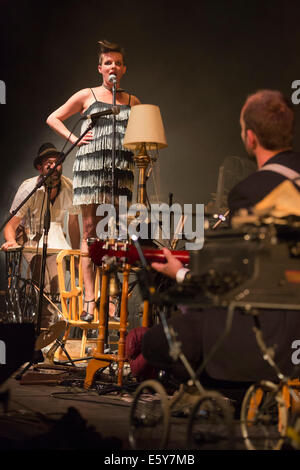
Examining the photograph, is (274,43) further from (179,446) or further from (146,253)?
(179,446)

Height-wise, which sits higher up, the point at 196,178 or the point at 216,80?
the point at 216,80

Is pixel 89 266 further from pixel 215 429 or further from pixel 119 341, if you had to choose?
pixel 215 429

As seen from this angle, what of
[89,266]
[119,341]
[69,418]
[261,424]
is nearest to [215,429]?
[261,424]

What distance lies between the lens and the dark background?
4582 mm

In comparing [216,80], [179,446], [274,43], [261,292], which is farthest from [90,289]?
[261,292]

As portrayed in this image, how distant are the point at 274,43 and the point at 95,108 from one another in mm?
1353

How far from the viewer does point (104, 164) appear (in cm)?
446

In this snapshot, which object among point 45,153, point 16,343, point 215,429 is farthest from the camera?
point 45,153

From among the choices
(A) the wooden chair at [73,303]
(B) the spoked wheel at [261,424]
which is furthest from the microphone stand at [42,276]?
(B) the spoked wheel at [261,424]

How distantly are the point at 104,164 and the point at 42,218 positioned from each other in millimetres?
1057

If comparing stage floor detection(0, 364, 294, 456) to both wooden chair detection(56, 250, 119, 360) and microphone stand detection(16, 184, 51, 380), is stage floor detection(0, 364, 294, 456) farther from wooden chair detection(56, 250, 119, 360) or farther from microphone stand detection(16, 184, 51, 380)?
wooden chair detection(56, 250, 119, 360)

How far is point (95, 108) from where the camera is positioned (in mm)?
4531

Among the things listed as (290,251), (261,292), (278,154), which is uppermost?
(278,154)

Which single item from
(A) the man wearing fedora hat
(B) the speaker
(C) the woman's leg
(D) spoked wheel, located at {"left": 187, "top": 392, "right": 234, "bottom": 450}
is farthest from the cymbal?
(D) spoked wheel, located at {"left": 187, "top": 392, "right": 234, "bottom": 450}
